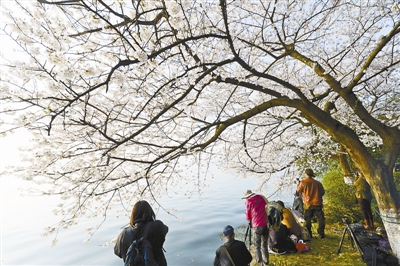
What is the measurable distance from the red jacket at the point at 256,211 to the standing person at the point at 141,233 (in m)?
2.75

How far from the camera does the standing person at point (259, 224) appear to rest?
15.8 feet

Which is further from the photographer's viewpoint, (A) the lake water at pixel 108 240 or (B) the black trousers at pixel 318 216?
(A) the lake water at pixel 108 240

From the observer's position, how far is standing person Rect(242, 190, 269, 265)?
15.8 feet

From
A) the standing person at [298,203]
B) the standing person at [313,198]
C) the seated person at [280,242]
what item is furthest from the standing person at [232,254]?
the standing person at [298,203]

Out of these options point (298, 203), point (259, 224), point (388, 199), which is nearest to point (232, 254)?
point (259, 224)

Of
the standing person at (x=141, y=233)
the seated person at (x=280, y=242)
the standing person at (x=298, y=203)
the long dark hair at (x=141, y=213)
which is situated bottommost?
the seated person at (x=280, y=242)

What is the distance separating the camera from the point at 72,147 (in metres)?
3.38

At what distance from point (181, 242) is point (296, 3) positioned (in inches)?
338

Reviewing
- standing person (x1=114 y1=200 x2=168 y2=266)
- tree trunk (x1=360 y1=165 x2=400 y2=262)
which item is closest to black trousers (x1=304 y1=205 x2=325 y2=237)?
tree trunk (x1=360 y1=165 x2=400 y2=262)

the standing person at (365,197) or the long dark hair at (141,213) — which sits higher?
the long dark hair at (141,213)

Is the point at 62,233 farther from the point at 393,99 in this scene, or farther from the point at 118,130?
the point at 393,99

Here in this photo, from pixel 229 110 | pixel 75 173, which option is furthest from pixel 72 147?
pixel 229 110

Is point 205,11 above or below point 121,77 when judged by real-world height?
above

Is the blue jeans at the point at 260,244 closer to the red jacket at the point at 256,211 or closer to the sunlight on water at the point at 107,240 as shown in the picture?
the red jacket at the point at 256,211
